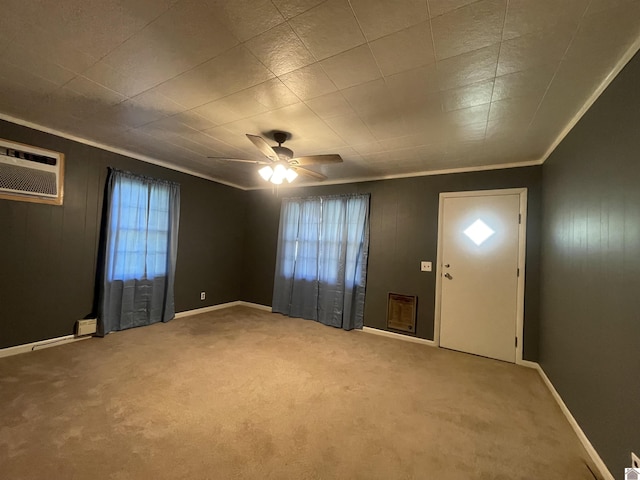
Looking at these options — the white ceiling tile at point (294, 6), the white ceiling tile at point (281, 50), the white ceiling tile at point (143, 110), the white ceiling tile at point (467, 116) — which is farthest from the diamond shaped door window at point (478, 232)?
the white ceiling tile at point (143, 110)

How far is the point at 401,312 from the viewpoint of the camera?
3.90 meters

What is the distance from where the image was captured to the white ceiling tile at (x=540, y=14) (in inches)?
47.6

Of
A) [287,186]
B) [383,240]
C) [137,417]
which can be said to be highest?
[287,186]

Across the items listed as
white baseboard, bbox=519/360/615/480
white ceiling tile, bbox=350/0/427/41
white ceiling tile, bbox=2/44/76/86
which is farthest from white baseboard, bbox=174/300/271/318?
white ceiling tile, bbox=350/0/427/41

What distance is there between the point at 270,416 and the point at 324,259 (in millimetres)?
2733

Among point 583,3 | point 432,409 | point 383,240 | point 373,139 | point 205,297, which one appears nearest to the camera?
point 583,3

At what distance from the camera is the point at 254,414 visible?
1.99m

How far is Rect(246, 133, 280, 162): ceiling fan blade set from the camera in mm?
2322

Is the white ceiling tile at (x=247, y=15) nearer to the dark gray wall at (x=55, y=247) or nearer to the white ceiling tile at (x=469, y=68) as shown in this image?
the white ceiling tile at (x=469, y=68)

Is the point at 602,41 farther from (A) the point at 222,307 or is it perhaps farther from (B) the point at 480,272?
(A) the point at 222,307

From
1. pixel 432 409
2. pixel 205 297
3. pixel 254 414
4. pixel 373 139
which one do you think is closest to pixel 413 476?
pixel 432 409

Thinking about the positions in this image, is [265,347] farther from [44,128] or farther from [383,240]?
[44,128]

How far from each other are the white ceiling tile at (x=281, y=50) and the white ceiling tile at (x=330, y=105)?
382 millimetres

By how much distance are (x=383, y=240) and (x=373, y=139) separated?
1.76m
